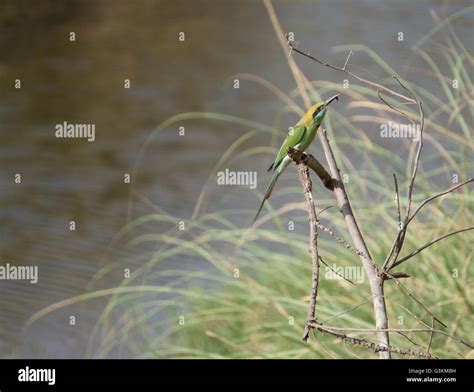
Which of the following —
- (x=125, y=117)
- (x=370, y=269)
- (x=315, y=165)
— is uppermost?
(x=125, y=117)

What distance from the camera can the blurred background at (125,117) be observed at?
372cm

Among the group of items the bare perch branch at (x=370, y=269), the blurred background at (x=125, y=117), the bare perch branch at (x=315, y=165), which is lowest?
the bare perch branch at (x=370, y=269)

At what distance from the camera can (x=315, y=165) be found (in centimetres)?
176

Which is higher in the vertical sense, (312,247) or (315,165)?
(315,165)

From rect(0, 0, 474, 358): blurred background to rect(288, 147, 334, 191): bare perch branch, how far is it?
166 centimetres

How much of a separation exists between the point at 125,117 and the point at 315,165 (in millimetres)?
3042

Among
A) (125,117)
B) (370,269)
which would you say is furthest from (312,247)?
(125,117)

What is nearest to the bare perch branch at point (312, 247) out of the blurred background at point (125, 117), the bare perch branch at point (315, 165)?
the bare perch branch at point (315, 165)

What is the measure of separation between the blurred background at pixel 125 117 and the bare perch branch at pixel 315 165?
166cm

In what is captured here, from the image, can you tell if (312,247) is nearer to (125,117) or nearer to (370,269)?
(370,269)

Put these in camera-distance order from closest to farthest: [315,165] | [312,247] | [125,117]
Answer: [312,247] < [315,165] < [125,117]

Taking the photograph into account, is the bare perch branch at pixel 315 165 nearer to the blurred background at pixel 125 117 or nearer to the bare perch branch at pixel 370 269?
the bare perch branch at pixel 370 269

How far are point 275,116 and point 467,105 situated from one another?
38.6 inches

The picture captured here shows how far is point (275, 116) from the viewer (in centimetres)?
401
